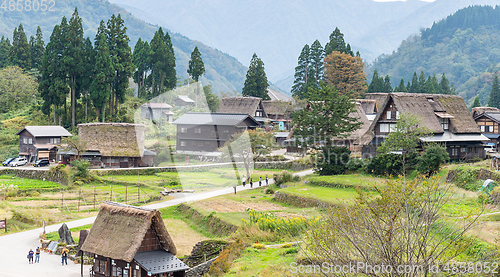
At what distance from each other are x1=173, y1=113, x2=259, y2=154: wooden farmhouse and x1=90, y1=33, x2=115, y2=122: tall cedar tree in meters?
8.92

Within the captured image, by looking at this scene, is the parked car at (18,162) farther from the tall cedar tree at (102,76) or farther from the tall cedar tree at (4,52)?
the tall cedar tree at (4,52)

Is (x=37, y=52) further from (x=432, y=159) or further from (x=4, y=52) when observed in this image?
(x=432, y=159)

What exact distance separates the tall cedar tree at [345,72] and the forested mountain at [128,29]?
77.4 m

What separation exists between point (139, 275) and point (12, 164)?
114 ft

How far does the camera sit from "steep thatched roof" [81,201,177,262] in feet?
51.3

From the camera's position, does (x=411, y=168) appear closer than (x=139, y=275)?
No

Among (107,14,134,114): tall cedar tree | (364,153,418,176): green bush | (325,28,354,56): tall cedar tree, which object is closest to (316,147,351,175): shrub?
(364,153,418,176): green bush

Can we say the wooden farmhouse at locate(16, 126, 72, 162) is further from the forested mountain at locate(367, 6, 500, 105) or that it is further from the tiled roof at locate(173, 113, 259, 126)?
the forested mountain at locate(367, 6, 500, 105)

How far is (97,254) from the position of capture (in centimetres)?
1652

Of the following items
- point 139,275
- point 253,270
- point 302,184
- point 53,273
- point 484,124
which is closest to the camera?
point 253,270

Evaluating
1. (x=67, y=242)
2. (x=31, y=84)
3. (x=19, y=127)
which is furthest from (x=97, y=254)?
(x=31, y=84)

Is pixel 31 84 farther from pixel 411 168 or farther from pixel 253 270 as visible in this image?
pixel 253 270

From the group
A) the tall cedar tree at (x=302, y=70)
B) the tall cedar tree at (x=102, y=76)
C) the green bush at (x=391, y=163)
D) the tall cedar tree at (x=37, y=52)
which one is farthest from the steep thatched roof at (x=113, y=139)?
the tall cedar tree at (x=302, y=70)

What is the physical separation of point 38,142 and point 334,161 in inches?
1214
